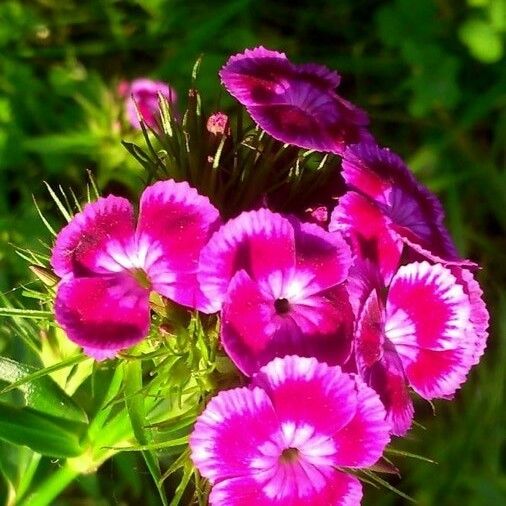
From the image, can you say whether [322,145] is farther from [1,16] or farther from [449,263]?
[1,16]

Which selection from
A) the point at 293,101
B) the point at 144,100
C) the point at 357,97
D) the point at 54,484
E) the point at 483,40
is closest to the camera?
the point at 293,101

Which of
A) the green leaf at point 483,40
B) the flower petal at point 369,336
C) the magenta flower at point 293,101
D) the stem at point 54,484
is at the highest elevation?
the magenta flower at point 293,101

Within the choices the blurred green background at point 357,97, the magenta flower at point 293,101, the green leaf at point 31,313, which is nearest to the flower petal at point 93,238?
the green leaf at point 31,313

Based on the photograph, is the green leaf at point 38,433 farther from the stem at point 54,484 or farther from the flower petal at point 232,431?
the flower petal at point 232,431

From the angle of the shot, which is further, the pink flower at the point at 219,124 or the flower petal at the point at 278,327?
the pink flower at the point at 219,124

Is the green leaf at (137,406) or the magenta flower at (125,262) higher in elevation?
the magenta flower at (125,262)

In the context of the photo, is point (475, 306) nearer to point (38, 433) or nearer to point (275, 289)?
point (275, 289)

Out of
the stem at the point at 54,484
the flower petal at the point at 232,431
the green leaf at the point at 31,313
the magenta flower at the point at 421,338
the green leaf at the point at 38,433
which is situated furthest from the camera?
the stem at the point at 54,484

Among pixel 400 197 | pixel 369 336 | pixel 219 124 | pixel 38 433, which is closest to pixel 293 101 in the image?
pixel 219 124
